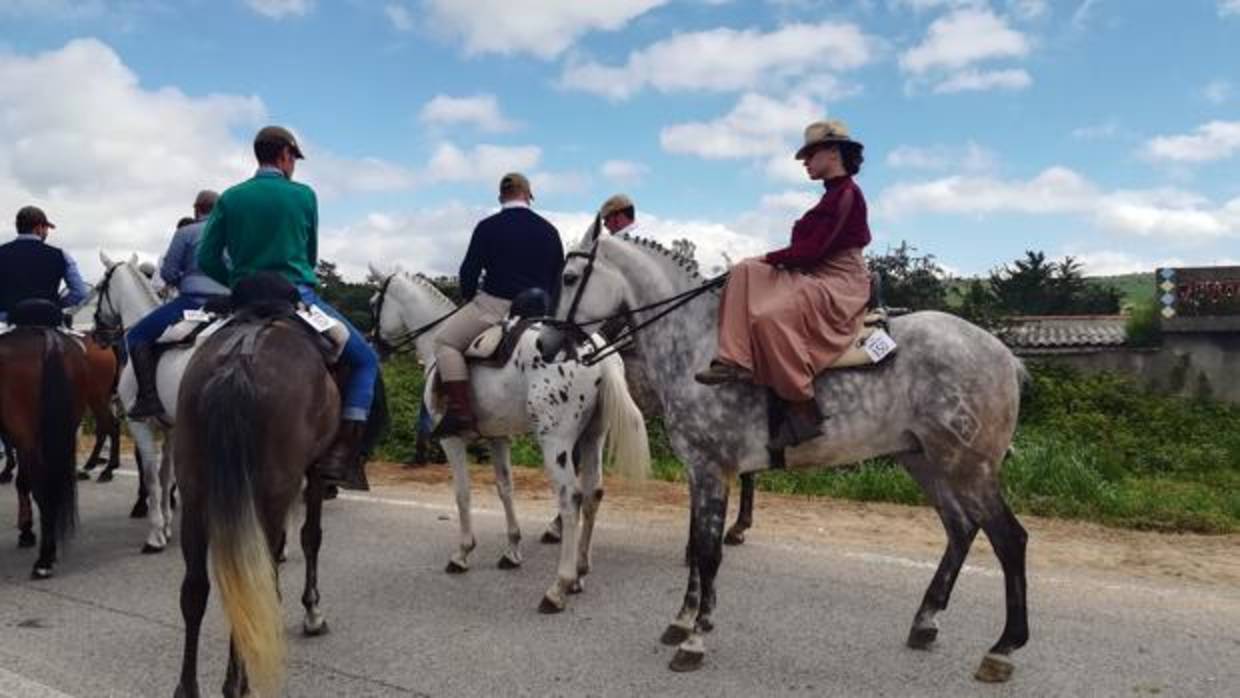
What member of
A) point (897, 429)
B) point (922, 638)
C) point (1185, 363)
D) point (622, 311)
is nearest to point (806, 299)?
point (897, 429)

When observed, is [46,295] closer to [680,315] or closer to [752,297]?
[680,315]

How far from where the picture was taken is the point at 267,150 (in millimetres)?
5398

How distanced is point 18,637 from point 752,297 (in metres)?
4.61

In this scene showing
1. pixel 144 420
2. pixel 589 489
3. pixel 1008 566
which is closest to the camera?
pixel 1008 566

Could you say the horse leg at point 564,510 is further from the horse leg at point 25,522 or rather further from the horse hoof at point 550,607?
the horse leg at point 25,522

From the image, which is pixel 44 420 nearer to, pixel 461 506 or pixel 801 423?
pixel 461 506

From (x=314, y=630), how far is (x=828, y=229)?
368 centimetres

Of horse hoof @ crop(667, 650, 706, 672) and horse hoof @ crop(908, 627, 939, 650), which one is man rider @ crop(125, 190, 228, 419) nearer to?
horse hoof @ crop(667, 650, 706, 672)

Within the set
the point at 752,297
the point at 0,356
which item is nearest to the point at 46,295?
the point at 0,356

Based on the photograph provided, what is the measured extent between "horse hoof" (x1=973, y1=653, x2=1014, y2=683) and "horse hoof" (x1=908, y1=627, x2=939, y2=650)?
462 millimetres

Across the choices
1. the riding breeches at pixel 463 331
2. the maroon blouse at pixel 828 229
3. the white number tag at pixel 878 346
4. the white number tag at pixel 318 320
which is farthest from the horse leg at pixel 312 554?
the white number tag at pixel 878 346

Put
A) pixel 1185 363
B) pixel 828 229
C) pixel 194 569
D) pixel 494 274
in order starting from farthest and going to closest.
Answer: pixel 1185 363 < pixel 494 274 < pixel 828 229 < pixel 194 569

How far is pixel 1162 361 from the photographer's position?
19.0 meters

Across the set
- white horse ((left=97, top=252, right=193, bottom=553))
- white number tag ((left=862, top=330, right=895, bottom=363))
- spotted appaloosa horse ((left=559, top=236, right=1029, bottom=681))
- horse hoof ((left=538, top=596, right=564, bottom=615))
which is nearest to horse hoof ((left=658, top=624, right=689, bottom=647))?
spotted appaloosa horse ((left=559, top=236, right=1029, bottom=681))
